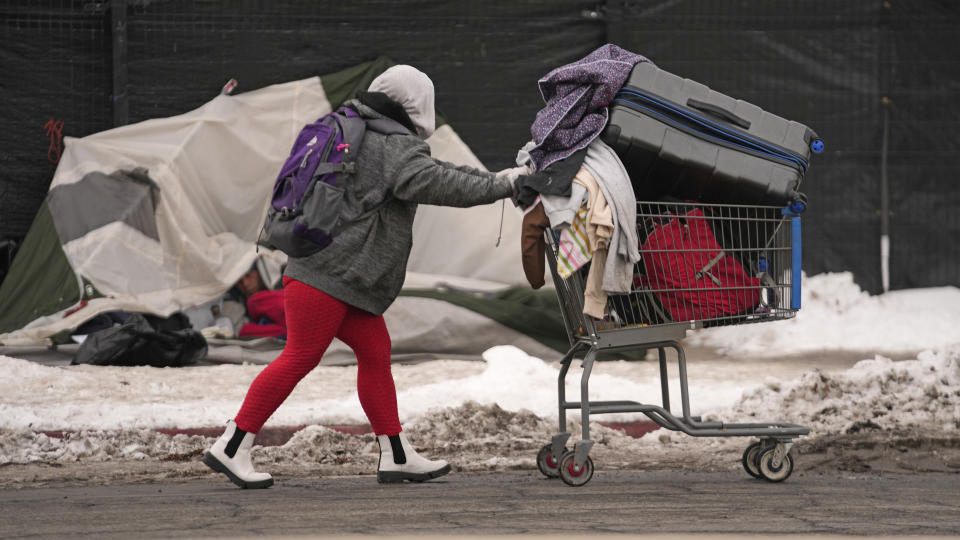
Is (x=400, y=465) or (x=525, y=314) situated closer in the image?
(x=400, y=465)

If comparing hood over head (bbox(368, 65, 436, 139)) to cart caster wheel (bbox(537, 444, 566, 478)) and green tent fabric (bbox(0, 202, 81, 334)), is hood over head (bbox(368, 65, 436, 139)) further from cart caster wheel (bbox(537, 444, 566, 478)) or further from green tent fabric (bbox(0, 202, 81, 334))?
green tent fabric (bbox(0, 202, 81, 334))

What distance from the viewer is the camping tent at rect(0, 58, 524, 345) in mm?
9078

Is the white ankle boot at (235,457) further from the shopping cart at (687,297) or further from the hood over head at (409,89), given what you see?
the hood over head at (409,89)

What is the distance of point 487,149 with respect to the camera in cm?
1062

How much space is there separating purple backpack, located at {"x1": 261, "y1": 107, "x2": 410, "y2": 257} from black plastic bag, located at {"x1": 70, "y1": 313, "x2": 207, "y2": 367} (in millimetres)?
3754

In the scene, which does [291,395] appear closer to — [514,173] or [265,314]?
[265,314]

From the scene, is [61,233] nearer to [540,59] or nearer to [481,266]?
[481,266]

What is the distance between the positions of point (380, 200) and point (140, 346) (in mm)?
4066

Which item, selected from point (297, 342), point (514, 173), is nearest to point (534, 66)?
point (514, 173)

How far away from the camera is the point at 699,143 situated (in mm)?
5141

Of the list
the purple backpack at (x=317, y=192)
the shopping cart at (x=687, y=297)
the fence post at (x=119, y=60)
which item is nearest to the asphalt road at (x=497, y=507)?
the shopping cart at (x=687, y=297)

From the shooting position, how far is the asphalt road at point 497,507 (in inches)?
165

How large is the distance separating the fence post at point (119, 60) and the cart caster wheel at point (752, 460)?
674 cm

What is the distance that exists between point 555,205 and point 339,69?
5977 millimetres
